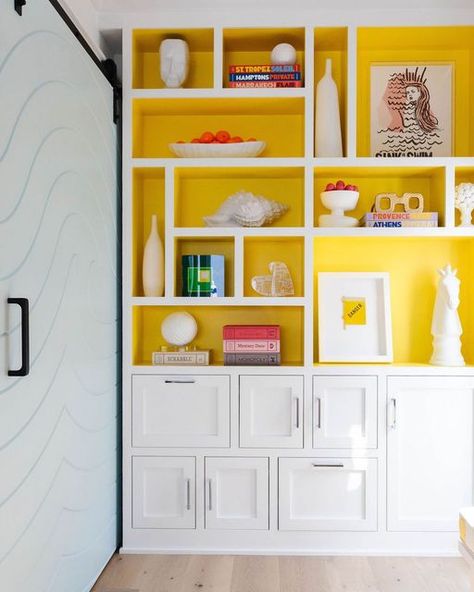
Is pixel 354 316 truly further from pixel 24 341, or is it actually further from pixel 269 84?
pixel 24 341

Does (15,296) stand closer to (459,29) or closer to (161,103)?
(161,103)

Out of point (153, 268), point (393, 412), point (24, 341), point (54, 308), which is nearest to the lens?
point (24, 341)

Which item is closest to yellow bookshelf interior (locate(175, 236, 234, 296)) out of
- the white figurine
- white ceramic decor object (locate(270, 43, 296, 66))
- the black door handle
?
white ceramic decor object (locate(270, 43, 296, 66))

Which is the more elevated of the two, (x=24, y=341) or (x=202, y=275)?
(x=202, y=275)

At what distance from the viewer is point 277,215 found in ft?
9.74

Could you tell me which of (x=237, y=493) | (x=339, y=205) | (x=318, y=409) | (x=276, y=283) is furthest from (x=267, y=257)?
(x=237, y=493)

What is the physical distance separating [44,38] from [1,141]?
0.50 meters

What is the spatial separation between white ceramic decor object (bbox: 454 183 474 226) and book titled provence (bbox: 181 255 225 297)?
1171 mm

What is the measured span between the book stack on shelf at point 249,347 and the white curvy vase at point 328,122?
3.02ft

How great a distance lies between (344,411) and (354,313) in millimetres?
487

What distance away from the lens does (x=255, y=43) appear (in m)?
2.95

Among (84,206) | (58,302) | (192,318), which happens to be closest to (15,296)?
(58,302)

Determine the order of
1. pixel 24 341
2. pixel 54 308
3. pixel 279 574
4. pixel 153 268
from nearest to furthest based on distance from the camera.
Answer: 1. pixel 24 341
2. pixel 54 308
3. pixel 279 574
4. pixel 153 268

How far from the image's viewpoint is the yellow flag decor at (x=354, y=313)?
9.63 feet
